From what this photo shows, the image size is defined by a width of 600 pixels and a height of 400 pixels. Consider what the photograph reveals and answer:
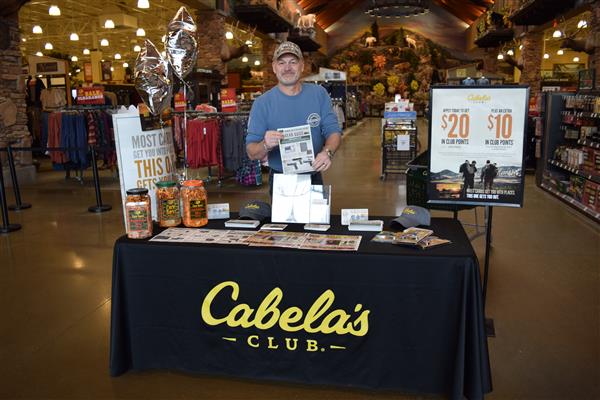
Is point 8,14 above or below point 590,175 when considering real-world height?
above

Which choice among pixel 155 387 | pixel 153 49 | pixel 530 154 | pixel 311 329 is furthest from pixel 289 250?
pixel 530 154

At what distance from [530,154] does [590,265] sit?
19.3ft

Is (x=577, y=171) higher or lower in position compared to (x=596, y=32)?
lower

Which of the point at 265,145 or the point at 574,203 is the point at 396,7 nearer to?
the point at 574,203

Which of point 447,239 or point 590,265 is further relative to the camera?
point 590,265

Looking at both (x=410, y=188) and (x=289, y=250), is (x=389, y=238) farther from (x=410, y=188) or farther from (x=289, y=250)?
(x=410, y=188)

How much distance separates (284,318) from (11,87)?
8.50 m

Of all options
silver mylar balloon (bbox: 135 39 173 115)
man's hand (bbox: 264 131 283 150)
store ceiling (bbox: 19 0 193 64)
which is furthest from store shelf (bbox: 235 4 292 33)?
man's hand (bbox: 264 131 283 150)

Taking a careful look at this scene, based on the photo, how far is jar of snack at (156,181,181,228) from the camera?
8.36ft

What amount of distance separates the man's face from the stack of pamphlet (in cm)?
107

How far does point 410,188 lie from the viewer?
4293 mm

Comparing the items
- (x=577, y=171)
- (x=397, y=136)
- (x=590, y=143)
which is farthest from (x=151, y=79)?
(x=397, y=136)

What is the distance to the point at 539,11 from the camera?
13.7m

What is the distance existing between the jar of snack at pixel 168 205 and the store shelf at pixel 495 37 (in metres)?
18.9
